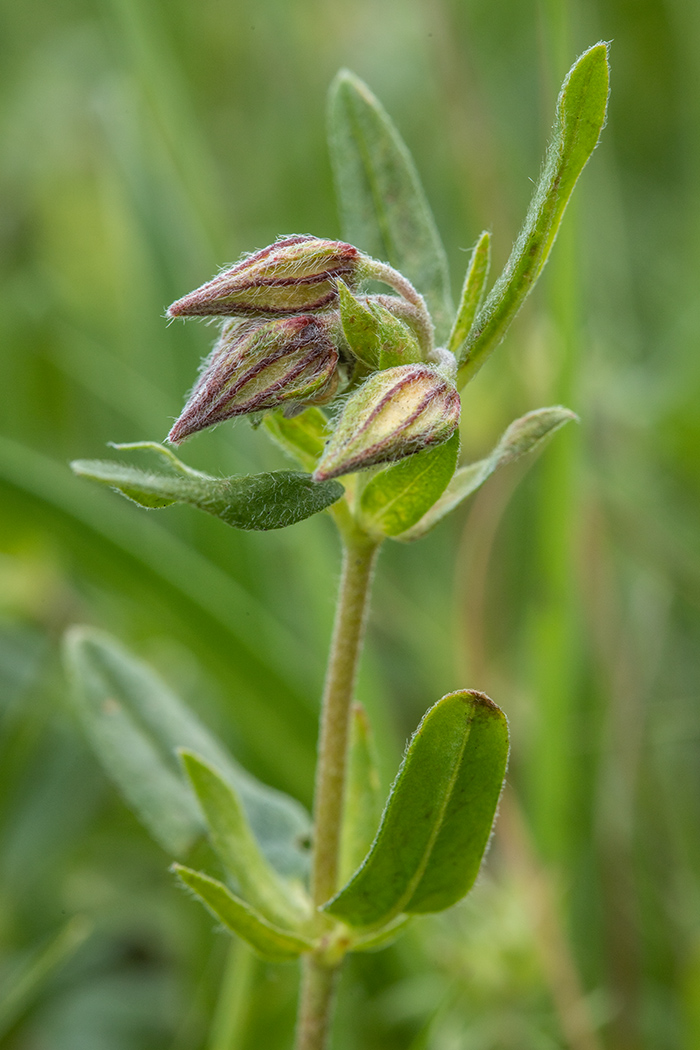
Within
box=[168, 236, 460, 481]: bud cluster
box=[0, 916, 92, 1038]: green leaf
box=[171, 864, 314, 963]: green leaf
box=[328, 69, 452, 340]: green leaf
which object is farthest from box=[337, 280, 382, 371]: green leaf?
box=[0, 916, 92, 1038]: green leaf

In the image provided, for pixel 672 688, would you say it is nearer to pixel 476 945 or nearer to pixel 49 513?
pixel 476 945

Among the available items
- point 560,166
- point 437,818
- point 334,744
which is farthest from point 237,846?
point 560,166

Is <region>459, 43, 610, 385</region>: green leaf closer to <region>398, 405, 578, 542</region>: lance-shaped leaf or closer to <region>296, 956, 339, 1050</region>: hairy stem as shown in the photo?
<region>398, 405, 578, 542</region>: lance-shaped leaf

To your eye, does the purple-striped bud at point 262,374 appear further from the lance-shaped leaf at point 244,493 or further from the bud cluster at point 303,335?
the lance-shaped leaf at point 244,493

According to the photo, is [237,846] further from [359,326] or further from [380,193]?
[380,193]

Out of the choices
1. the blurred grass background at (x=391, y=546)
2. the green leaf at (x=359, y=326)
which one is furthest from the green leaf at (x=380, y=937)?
the green leaf at (x=359, y=326)
